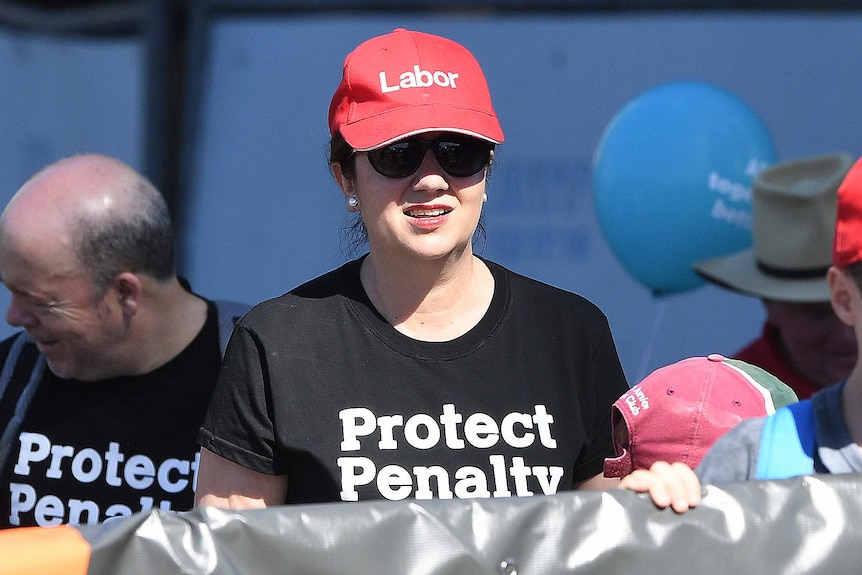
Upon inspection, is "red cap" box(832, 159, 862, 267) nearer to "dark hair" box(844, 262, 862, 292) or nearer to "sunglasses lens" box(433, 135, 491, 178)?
"dark hair" box(844, 262, 862, 292)

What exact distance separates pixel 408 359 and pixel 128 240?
891 millimetres

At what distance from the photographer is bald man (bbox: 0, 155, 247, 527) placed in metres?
2.44

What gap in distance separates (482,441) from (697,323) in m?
2.69

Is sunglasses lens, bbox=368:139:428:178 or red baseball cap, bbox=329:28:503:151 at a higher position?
red baseball cap, bbox=329:28:503:151

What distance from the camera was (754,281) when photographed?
335 cm

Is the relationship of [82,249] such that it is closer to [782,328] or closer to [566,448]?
[566,448]

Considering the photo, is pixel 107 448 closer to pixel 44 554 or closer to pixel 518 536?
pixel 44 554

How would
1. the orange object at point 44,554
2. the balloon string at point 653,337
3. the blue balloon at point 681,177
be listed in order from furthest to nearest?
the balloon string at point 653,337 → the blue balloon at point 681,177 → the orange object at point 44,554

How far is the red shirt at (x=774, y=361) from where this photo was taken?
3.23 meters

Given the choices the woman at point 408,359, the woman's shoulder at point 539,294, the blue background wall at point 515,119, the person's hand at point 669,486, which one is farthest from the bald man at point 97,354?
the blue background wall at point 515,119

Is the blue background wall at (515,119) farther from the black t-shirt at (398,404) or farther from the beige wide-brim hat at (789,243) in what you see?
the black t-shirt at (398,404)

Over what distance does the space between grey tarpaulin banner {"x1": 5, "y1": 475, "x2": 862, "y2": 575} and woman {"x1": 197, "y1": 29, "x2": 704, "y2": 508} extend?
44 centimetres

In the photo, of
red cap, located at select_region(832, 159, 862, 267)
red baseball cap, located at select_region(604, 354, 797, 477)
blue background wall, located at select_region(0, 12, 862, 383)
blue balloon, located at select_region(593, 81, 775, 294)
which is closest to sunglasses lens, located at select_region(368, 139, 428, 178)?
red baseball cap, located at select_region(604, 354, 797, 477)

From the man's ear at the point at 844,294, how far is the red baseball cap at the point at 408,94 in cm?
57
